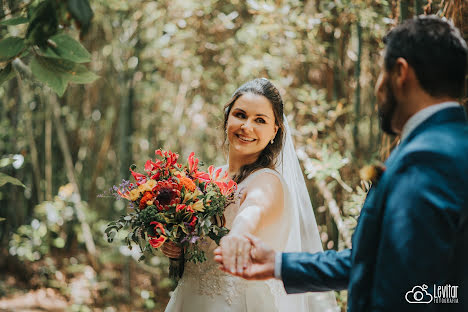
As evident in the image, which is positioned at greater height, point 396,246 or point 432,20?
point 432,20

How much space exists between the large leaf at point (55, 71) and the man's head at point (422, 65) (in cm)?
95

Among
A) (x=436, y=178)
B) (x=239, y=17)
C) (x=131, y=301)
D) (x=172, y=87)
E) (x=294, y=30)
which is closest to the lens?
(x=436, y=178)

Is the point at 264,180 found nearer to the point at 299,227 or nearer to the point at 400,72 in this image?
the point at 299,227

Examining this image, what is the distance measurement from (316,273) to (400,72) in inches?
27.5

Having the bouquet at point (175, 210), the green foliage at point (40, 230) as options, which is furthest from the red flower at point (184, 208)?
the green foliage at point (40, 230)

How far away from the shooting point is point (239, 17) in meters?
4.88

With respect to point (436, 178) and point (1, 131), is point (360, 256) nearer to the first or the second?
point (436, 178)

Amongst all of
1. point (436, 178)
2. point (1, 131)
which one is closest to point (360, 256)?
point (436, 178)

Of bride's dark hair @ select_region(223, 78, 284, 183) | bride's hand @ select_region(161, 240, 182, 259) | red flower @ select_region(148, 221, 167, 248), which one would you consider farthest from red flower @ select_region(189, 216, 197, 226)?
bride's dark hair @ select_region(223, 78, 284, 183)

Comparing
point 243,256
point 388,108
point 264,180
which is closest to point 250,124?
point 264,180

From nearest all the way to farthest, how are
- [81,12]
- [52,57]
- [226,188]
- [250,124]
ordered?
[81,12], [52,57], [226,188], [250,124]

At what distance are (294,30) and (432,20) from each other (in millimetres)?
2752

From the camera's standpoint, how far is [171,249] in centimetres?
198

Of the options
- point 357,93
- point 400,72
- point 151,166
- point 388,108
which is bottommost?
point 357,93
